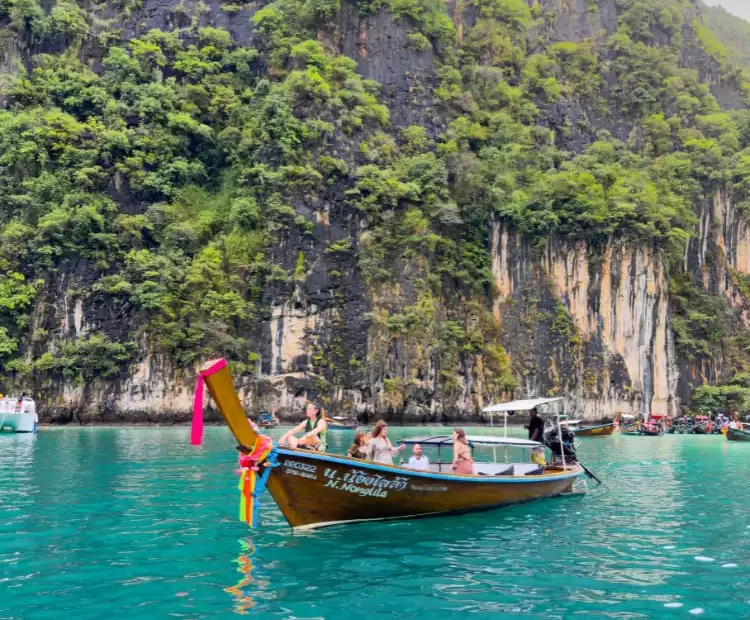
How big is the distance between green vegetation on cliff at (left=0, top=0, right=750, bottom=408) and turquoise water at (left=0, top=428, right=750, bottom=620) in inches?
1188

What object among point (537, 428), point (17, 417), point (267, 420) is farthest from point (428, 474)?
point (267, 420)

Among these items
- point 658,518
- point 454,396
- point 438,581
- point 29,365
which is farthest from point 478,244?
point 438,581

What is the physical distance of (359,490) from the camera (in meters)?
11.2

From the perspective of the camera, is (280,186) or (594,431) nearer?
(594,431)

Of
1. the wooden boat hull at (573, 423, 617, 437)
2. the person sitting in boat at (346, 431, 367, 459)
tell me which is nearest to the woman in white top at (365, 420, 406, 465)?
the person sitting in boat at (346, 431, 367, 459)

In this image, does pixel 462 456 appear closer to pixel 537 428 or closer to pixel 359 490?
pixel 359 490

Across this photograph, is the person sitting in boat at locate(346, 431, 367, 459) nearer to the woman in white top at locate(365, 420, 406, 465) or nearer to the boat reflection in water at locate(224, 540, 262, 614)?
the woman in white top at locate(365, 420, 406, 465)

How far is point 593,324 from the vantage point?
177 ft

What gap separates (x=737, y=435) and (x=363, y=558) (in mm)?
36419

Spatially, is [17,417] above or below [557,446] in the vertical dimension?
below

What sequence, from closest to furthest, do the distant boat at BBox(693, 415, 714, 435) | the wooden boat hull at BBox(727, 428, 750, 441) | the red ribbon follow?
the red ribbon, the wooden boat hull at BBox(727, 428, 750, 441), the distant boat at BBox(693, 415, 714, 435)

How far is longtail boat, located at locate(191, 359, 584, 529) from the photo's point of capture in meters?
9.76

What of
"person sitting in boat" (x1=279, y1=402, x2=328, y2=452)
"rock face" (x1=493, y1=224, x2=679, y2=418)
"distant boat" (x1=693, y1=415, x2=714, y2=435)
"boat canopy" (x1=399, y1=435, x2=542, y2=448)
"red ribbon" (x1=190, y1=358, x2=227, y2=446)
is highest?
"rock face" (x1=493, y1=224, x2=679, y2=418)

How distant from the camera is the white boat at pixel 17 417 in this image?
114 feet
